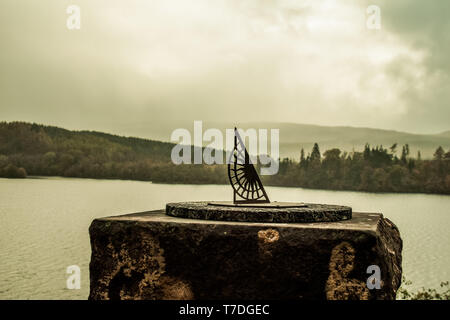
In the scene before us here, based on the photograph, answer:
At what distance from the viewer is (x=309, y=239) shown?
13.3 feet

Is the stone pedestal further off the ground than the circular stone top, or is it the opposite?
the circular stone top

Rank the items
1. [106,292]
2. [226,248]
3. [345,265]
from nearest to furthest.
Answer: [345,265] < [226,248] < [106,292]

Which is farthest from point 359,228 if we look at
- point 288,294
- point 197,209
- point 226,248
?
point 197,209

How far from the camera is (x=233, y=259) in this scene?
4230 mm

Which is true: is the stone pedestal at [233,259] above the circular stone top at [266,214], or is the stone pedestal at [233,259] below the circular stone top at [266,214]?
below

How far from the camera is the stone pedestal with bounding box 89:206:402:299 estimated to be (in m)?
3.96

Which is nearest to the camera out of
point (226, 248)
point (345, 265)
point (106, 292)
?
point (345, 265)

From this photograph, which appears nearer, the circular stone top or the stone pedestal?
the stone pedestal

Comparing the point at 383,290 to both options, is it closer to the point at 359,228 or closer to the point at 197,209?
the point at 359,228

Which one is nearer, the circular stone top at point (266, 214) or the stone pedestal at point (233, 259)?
the stone pedestal at point (233, 259)

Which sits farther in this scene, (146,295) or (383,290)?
(146,295)

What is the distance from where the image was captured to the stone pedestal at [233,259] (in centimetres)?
396
